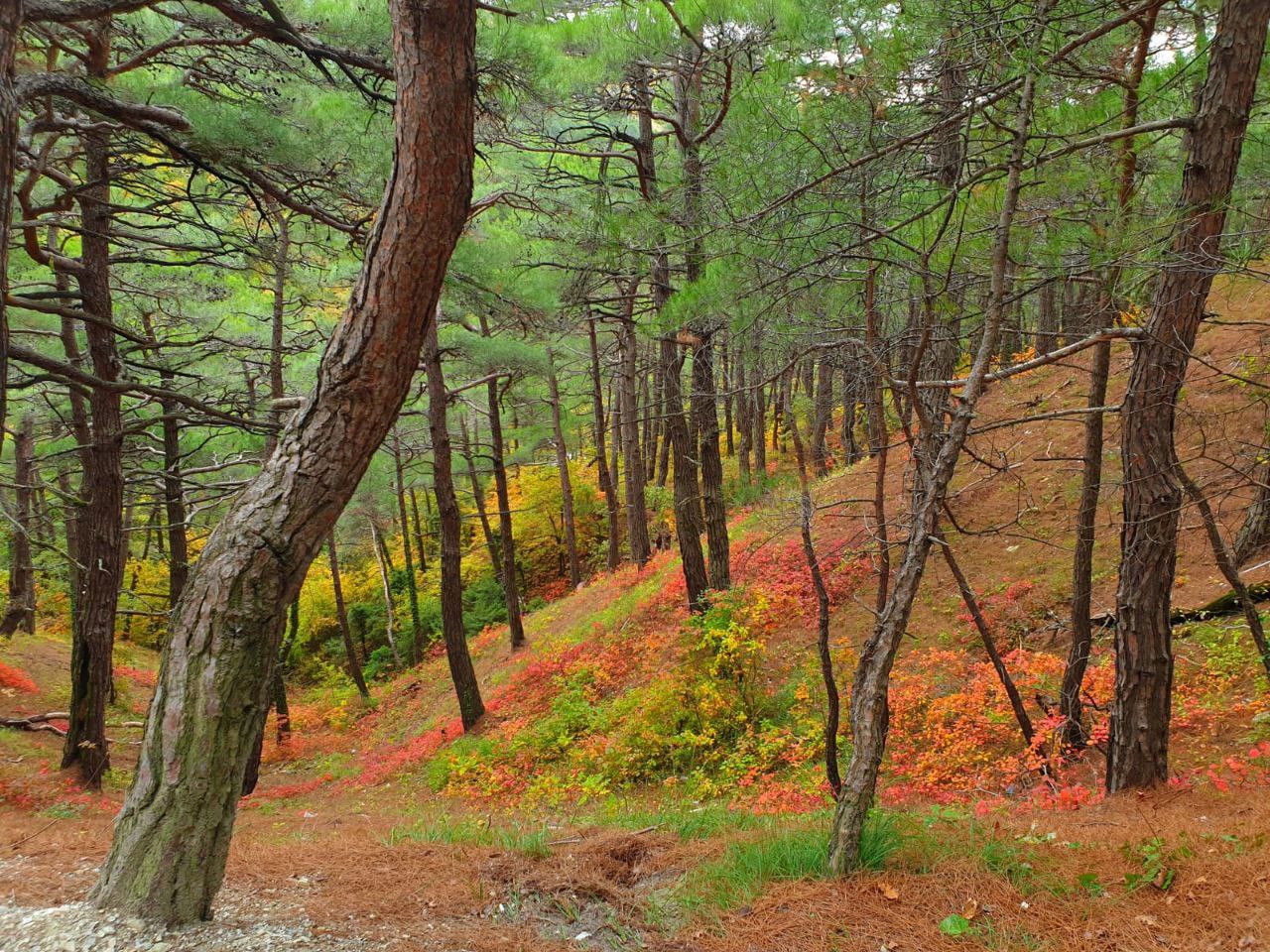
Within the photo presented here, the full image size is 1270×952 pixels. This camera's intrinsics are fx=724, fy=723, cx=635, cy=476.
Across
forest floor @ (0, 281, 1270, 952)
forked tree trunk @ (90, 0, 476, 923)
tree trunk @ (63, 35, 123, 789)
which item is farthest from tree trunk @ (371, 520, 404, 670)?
forked tree trunk @ (90, 0, 476, 923)

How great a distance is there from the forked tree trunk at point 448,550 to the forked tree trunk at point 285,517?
26.5 feet

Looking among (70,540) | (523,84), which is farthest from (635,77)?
(70,540)

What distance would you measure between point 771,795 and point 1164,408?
416 cm

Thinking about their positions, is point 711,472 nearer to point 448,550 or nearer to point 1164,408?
point 448,550

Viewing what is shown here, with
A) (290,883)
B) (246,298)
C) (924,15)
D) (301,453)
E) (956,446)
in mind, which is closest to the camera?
(301,453)

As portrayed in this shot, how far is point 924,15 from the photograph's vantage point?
3.92 m

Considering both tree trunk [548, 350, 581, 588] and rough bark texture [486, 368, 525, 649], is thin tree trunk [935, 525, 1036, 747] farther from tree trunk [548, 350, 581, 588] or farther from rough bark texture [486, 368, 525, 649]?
tree trunk [548, 350, 581, 588]

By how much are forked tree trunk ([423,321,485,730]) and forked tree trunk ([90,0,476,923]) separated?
26.5ft

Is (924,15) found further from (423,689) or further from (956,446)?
(423,689)

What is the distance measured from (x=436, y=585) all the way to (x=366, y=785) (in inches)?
513

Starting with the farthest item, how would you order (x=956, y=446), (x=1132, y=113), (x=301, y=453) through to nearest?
(x=1132, y=113) → (x=956, y=446) → (x=301, y=453)

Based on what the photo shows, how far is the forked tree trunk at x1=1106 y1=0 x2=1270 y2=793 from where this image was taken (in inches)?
156

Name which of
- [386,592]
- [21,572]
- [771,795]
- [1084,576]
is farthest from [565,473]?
[1084,576]

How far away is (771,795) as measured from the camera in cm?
618
